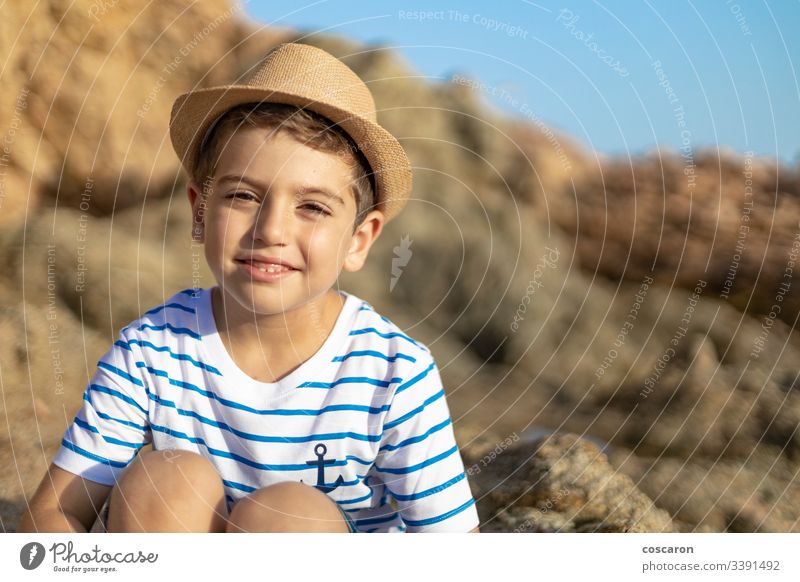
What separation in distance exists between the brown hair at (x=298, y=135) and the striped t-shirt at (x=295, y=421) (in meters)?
0.26

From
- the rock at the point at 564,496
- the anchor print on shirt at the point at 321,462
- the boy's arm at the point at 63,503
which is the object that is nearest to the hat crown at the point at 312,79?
the anchor print on shirt at the point at 321,462

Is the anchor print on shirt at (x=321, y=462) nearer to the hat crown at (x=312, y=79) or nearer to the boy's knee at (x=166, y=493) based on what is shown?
the boy's knee at (x=166, y=493)

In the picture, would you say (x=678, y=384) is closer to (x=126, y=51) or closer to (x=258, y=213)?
(x=258, y=213)

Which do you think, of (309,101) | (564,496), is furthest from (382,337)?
(564,496)

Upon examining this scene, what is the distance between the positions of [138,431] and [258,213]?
0.44 meters

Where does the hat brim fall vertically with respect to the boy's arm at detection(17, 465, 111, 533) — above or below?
above

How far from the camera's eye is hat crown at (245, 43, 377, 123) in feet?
4.90

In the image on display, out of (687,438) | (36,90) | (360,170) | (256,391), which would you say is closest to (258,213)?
(360,170)

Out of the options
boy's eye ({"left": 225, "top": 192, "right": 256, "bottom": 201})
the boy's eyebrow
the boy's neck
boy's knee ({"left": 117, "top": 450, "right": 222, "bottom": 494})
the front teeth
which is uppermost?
the boy's eyebrow
